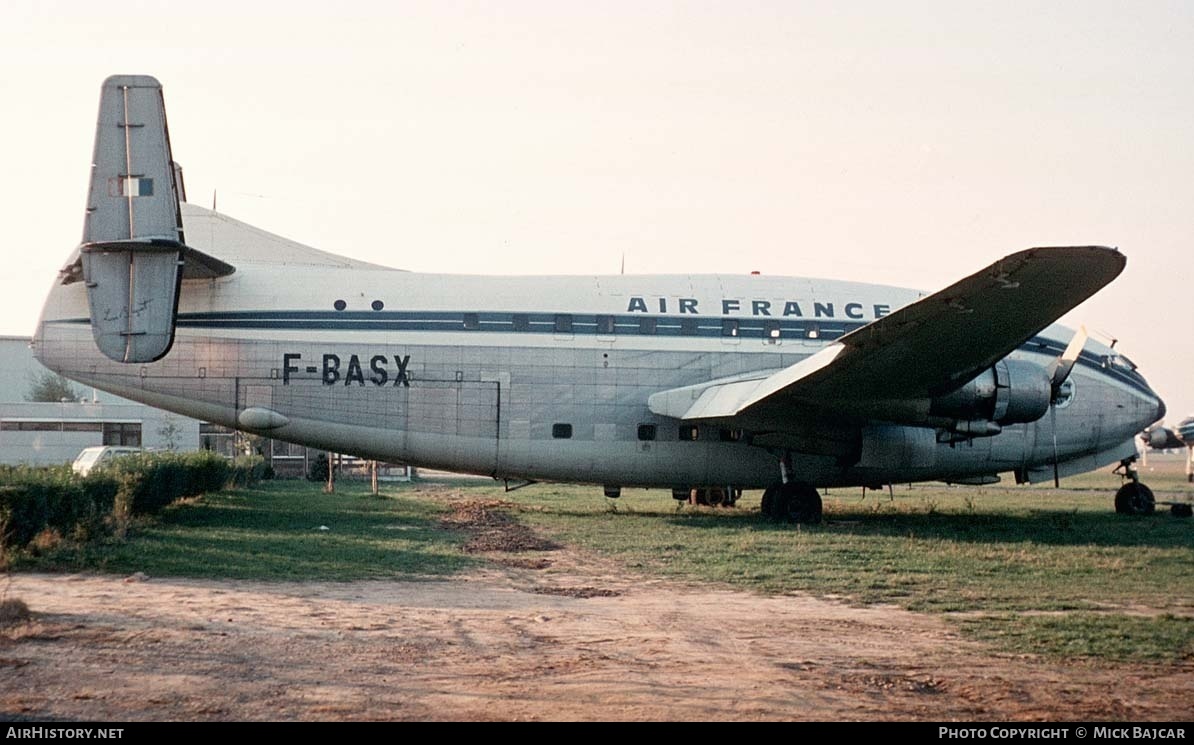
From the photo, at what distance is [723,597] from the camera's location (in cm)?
1251

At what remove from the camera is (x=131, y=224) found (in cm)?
1859

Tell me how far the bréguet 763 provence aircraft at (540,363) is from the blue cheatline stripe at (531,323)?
4 centimetres

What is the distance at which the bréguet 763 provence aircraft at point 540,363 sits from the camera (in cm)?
1867

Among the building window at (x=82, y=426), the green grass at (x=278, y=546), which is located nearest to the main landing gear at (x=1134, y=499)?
the green grass at (x=278, y=546)

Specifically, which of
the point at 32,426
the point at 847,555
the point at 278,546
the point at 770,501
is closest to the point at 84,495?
the point at 278,546

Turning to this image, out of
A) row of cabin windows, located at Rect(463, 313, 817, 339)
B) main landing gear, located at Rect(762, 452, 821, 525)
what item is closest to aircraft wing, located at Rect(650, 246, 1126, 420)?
row of cabin windows, located at Rect(463, 313, 817, 339)

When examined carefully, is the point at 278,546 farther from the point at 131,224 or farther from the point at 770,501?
the point at 770,501

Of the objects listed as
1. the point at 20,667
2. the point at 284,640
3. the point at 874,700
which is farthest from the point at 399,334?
the point at 874,700

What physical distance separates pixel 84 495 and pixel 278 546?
9.46 ft

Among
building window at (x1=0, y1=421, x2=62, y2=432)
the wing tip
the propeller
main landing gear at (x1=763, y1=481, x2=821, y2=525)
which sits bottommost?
main landing gear at (x1=763, y1=481, x2=821, y2=525)

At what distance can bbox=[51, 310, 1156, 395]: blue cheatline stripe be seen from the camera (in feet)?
66.6

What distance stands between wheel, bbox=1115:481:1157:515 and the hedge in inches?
770

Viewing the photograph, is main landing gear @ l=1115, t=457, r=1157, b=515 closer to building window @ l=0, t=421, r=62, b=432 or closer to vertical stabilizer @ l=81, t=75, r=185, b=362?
vertical stabilizer @ l=81, t=75, r=185, b=362

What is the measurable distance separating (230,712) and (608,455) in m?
14.8
